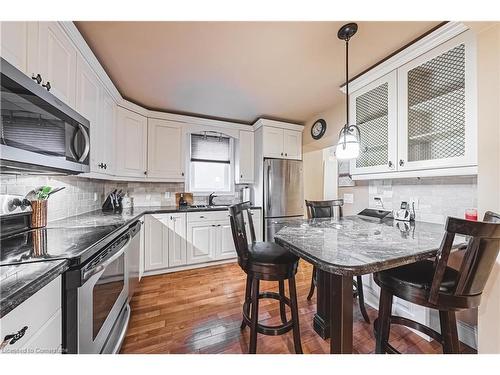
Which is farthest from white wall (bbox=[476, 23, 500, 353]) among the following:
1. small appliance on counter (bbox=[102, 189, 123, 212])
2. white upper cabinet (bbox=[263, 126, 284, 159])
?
small appliance on counter (bbox=[102, 189, 123, 212])

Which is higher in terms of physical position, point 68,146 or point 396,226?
point 68,146

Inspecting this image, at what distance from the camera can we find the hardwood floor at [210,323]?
143 cm

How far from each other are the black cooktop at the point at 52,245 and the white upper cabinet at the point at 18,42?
87 cm

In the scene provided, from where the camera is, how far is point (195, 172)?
3404mm

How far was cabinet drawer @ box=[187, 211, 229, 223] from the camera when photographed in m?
2.78

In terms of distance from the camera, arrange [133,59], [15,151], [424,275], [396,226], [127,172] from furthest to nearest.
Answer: [127,172] → [133,59] → [396,226] → [424,275] → [15,151]

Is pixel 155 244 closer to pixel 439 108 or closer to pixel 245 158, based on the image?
pixel 245 158

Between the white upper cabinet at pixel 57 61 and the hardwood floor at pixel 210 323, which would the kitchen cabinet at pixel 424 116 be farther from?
the white upper cabinet at pixel 57 61

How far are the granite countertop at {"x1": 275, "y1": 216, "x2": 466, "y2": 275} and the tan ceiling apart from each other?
155 cm

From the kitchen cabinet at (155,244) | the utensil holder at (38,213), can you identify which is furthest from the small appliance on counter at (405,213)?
the utensil holder at (38,213)

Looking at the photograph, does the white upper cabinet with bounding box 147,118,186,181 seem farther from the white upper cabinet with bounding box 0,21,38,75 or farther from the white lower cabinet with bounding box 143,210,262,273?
the white upper cabinet with bounding box 0,21,38,75
